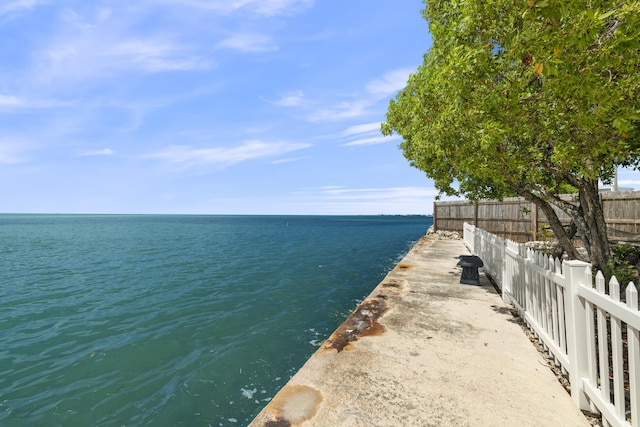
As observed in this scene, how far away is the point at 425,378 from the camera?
338 cm

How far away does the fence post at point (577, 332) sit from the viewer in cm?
301

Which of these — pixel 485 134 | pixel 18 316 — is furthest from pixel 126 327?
pixel 485 134

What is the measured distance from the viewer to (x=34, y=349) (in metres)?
6.49

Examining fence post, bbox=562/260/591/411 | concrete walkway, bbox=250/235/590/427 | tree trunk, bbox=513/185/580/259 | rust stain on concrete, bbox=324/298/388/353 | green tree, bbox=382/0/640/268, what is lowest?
concrete walkway, bbox=250/235/590/427

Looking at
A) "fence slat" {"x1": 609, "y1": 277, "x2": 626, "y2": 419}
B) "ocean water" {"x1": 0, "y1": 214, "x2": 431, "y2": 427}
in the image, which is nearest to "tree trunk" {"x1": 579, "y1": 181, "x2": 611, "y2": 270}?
"fence slat" {"x1": 609, "y1": 277, "x2": 626, "y2": 419}

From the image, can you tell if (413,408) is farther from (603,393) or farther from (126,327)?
(126,327)

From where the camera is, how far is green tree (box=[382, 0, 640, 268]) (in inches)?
123

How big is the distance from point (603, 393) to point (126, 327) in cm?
870

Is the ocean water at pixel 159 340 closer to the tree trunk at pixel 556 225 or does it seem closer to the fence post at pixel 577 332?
the fence post at pixel 577 332

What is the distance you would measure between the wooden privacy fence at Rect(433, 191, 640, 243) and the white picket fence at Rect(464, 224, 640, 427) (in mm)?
5750

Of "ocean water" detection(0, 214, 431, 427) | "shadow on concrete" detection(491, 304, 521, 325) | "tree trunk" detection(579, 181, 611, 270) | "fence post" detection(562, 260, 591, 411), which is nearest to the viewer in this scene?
"fence post" detection(562, 260, 591, 411)

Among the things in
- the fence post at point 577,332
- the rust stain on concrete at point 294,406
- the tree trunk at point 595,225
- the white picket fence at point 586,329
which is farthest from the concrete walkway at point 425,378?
the tree trunk at point 595,225

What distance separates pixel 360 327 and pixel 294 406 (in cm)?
217

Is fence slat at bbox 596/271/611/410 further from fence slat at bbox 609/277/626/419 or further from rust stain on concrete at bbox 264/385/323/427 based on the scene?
rust stain on concrete at bbox 264/385/323/427
